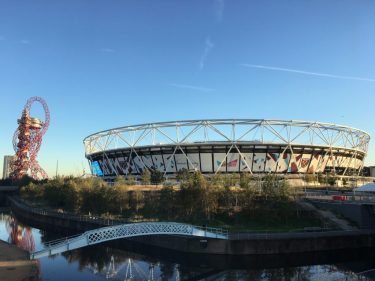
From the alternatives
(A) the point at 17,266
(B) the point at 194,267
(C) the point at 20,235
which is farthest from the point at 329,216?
(C) the point at 20,235

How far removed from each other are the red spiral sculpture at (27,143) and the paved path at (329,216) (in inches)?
4136

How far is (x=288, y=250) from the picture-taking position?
114 ft

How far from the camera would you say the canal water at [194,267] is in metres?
28.4

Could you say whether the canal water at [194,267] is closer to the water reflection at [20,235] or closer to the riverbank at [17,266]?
the riverbank at [17,266]

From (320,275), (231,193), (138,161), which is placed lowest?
(320,275)

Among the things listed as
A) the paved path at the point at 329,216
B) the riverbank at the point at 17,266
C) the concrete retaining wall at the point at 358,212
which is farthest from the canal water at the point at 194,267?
the concrete retaining wall at the point at 358,212

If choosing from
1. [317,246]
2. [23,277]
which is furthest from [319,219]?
[23,277]

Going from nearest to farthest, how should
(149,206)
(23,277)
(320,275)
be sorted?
1. (23,277)
2. (320,275)
3. (149,206)

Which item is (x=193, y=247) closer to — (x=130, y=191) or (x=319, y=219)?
(x=319, y=219)

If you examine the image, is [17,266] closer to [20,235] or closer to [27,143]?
[20,235]

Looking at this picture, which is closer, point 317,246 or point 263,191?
point 317,246

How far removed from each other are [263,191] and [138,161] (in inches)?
1744

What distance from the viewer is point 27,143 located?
124 meters

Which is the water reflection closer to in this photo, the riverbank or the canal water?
the riverbank
